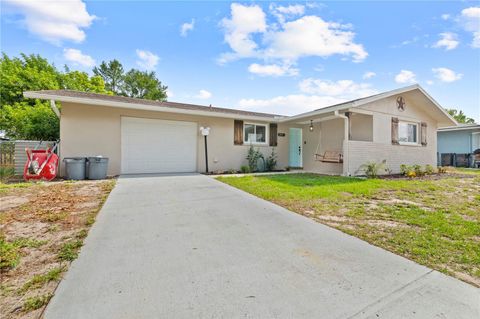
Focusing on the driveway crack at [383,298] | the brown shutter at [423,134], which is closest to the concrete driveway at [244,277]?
the driveway crack at [383,298]

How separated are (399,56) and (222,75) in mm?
8564

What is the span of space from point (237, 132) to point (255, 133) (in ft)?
3.53

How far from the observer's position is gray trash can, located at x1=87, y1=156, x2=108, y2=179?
7.23m

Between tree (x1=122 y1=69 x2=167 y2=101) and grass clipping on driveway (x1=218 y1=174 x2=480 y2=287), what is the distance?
22.4m

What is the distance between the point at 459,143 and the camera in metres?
16.0

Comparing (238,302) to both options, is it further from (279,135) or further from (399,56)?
(399,56)

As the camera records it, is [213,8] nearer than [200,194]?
No

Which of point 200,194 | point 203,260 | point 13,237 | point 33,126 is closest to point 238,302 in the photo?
point 203,260

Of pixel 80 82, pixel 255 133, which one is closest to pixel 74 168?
pixel 255 133

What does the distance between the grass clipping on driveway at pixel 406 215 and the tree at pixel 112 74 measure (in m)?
23.9

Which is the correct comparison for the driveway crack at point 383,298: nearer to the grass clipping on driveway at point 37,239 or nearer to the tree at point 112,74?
the grass clipping on driveway at point 37,239

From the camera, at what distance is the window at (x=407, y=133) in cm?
1038

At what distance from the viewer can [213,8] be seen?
8.30 metres

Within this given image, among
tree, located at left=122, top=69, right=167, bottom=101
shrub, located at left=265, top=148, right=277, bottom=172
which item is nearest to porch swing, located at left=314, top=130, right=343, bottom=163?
shrub, located at left=265, top=148, right=277, bottom=172
